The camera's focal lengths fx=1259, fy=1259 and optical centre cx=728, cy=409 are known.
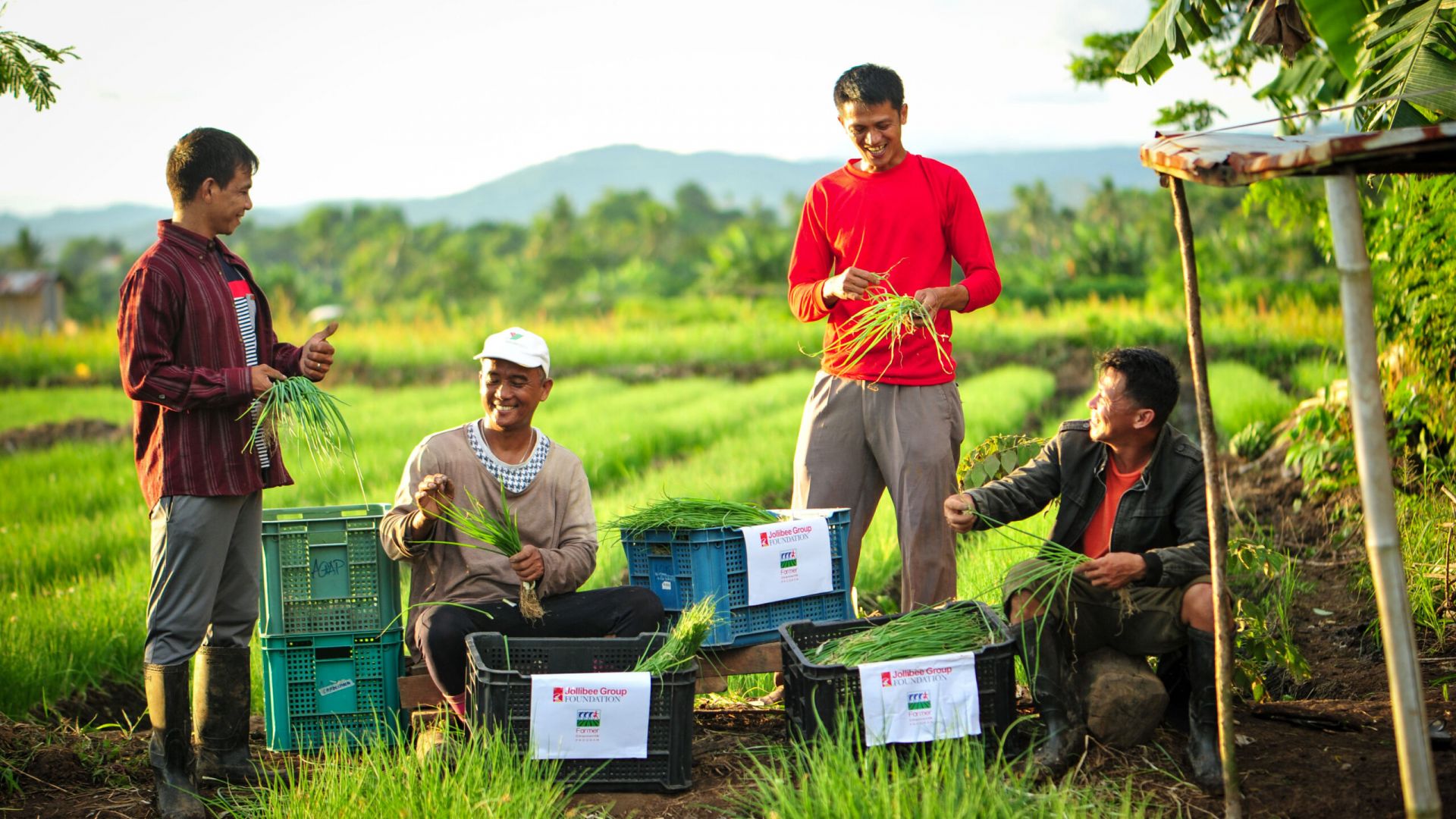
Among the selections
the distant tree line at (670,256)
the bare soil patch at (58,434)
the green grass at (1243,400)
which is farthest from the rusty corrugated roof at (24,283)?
the green grass at (1243,400)

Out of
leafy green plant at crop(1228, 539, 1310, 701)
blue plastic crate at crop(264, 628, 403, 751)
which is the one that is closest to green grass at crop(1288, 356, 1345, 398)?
leafy green plant at crop(1228, 539, 1310, 701)

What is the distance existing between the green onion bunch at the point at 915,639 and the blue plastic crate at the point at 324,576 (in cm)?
148

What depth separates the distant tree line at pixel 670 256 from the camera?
25797 mm

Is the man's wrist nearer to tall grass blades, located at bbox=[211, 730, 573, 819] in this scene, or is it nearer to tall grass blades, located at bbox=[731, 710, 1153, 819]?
tall grass blades, located at bbox=[731, 710, 1153, 819]

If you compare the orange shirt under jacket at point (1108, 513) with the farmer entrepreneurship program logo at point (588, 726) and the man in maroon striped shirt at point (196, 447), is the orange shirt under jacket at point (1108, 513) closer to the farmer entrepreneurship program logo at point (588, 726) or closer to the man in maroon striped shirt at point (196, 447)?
the farmer entrepreneurship program logo at point (588, 726)

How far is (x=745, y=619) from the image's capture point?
418cm

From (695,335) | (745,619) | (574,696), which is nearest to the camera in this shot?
(574,696)

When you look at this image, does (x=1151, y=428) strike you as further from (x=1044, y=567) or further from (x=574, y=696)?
(x=574, y=696)

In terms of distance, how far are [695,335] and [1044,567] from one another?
55.1 feet

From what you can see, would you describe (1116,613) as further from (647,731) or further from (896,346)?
(647,731)

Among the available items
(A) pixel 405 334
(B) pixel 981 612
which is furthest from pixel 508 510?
(A) pixel 405 334

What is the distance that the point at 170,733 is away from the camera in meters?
3.68

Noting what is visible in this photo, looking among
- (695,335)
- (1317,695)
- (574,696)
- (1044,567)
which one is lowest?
(1317,695)

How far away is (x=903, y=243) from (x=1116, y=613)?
58.0 inches
